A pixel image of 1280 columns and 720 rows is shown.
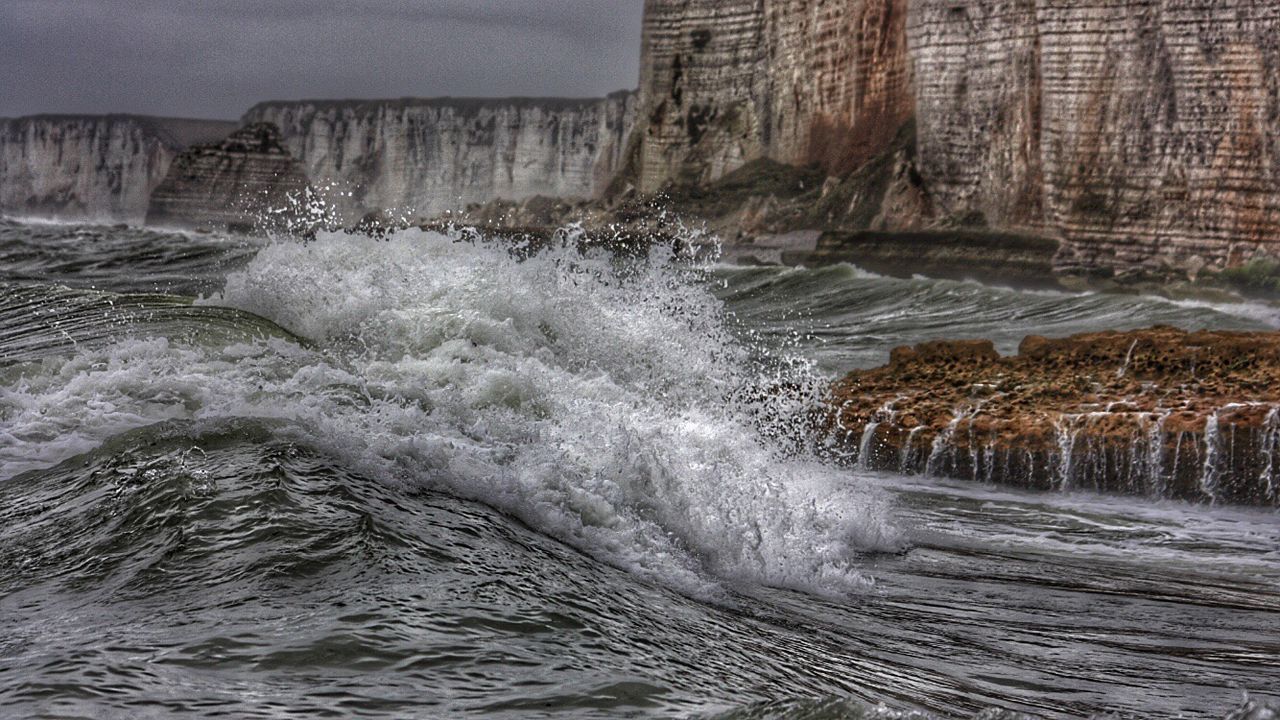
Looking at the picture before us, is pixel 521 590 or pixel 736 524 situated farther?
pixel 736 524

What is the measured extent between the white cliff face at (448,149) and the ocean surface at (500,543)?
48.3m

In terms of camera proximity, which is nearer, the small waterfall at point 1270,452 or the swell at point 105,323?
the swell at point 105,323

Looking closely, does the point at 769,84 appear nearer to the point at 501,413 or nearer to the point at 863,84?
the point at 863,84

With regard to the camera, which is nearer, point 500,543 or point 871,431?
point 500,543

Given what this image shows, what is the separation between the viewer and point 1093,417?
967 centimetres

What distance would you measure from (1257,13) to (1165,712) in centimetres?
2076

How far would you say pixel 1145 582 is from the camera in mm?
6359

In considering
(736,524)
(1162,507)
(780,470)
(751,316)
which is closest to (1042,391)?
(1162,507)

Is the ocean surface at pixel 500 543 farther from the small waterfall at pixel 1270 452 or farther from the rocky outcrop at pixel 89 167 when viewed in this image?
the rocky outcrop at pixel 89 167

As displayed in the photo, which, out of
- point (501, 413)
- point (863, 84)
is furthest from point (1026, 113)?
point (501, 413)

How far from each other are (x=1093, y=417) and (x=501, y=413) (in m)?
4.96

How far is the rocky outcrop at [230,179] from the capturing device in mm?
68250

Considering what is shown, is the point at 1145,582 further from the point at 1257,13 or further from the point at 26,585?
the point at 1257,13

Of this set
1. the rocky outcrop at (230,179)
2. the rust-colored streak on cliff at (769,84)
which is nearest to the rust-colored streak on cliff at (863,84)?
the rust-colored streak on cliff at (769,84)
